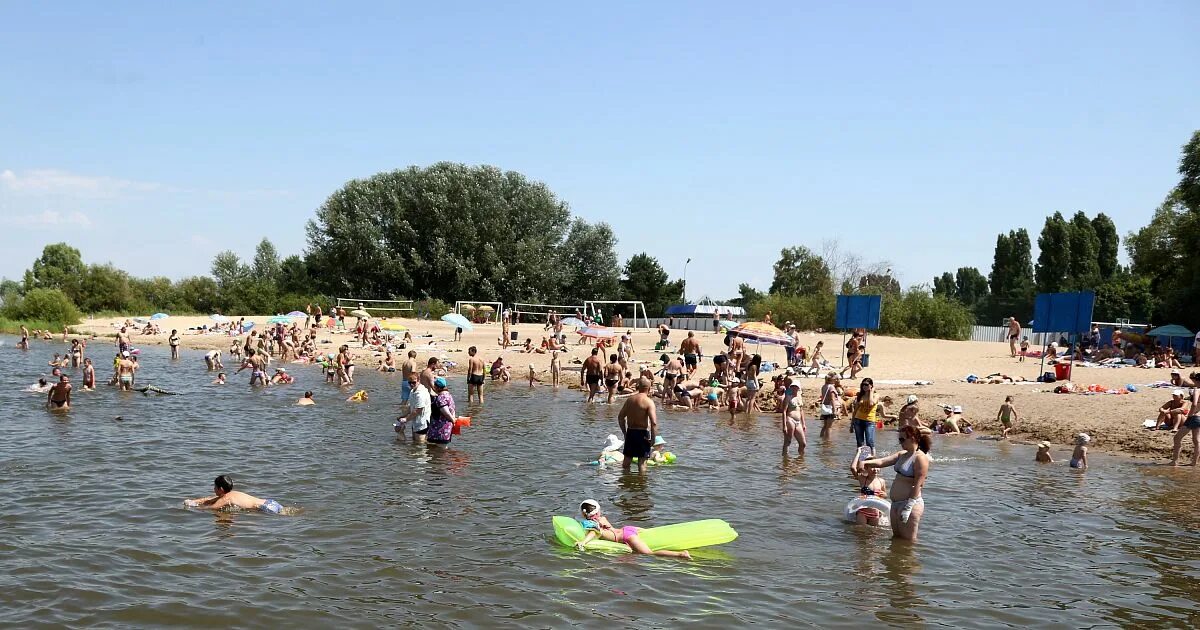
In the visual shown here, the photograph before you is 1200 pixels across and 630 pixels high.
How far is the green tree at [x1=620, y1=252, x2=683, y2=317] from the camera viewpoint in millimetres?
66963

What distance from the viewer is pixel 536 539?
31.7 feet

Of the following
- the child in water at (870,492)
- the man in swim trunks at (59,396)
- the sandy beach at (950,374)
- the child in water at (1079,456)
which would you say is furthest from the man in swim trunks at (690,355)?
the man in swim trunks at (59,396)

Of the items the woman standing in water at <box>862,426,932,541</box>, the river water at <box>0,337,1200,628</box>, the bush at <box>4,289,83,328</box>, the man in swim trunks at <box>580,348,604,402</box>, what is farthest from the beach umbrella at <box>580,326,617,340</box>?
the bush at <box>4,289,83,328</box>

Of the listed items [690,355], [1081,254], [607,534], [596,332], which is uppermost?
[1081,254]

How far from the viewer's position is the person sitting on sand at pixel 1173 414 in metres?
14.7

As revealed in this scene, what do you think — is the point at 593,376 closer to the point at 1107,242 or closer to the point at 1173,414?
the point at 1173,414

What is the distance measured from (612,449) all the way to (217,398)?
12858 millimetres

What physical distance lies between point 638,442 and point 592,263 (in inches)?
1886

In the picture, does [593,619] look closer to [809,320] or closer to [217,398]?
[217,398]

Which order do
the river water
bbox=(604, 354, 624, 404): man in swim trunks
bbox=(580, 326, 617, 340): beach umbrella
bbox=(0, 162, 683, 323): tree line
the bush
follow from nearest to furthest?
1. the river water
2. bbox=(604, 354, 624, 404): man in swim trunks
3. bbox=(580, 326, 617, 340): beach umbrella
4. the bush
5. bbox=(0, 162, 683, 323): tree line

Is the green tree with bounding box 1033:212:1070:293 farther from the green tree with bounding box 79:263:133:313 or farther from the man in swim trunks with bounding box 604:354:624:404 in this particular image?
the green tree with bounding box 79:263:133:313

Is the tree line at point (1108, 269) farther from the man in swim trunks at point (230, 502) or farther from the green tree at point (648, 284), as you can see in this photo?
the man in swim trunks at point (230, 502)

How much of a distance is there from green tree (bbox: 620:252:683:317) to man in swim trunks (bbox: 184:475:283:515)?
55894mm

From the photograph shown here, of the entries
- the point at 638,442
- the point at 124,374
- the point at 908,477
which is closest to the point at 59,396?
the point at 124,374
